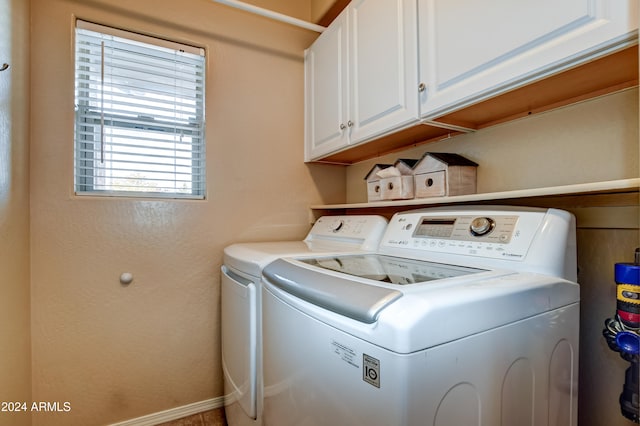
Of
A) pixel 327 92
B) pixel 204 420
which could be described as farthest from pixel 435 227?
pixel 204 420

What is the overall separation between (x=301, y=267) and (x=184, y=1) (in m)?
1.69

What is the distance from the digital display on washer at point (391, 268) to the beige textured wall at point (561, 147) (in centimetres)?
51

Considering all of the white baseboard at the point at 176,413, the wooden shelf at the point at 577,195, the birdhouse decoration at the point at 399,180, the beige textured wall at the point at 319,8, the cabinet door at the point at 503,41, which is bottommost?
the white baseboard at the point at 176,413

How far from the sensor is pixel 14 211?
4.07 feet

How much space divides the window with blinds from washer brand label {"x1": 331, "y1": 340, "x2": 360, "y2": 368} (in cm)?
141

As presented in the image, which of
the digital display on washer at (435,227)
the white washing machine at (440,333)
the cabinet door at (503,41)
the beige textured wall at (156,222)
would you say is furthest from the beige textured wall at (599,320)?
the beige textured wall at (156,222)

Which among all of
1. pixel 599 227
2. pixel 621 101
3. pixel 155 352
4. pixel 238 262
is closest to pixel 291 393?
pixel 238 262

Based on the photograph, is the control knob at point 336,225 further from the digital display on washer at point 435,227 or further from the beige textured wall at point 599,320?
the beige textured wall at point 599,320

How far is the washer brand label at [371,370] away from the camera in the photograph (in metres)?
0.56

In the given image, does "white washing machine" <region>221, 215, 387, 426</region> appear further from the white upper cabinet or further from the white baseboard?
the white upper cabinet

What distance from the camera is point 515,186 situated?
1232mm

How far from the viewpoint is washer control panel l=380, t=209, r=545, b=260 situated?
0.93m

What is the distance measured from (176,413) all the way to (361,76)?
1991 millimetres

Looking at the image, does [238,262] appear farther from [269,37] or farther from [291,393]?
[269,37]
